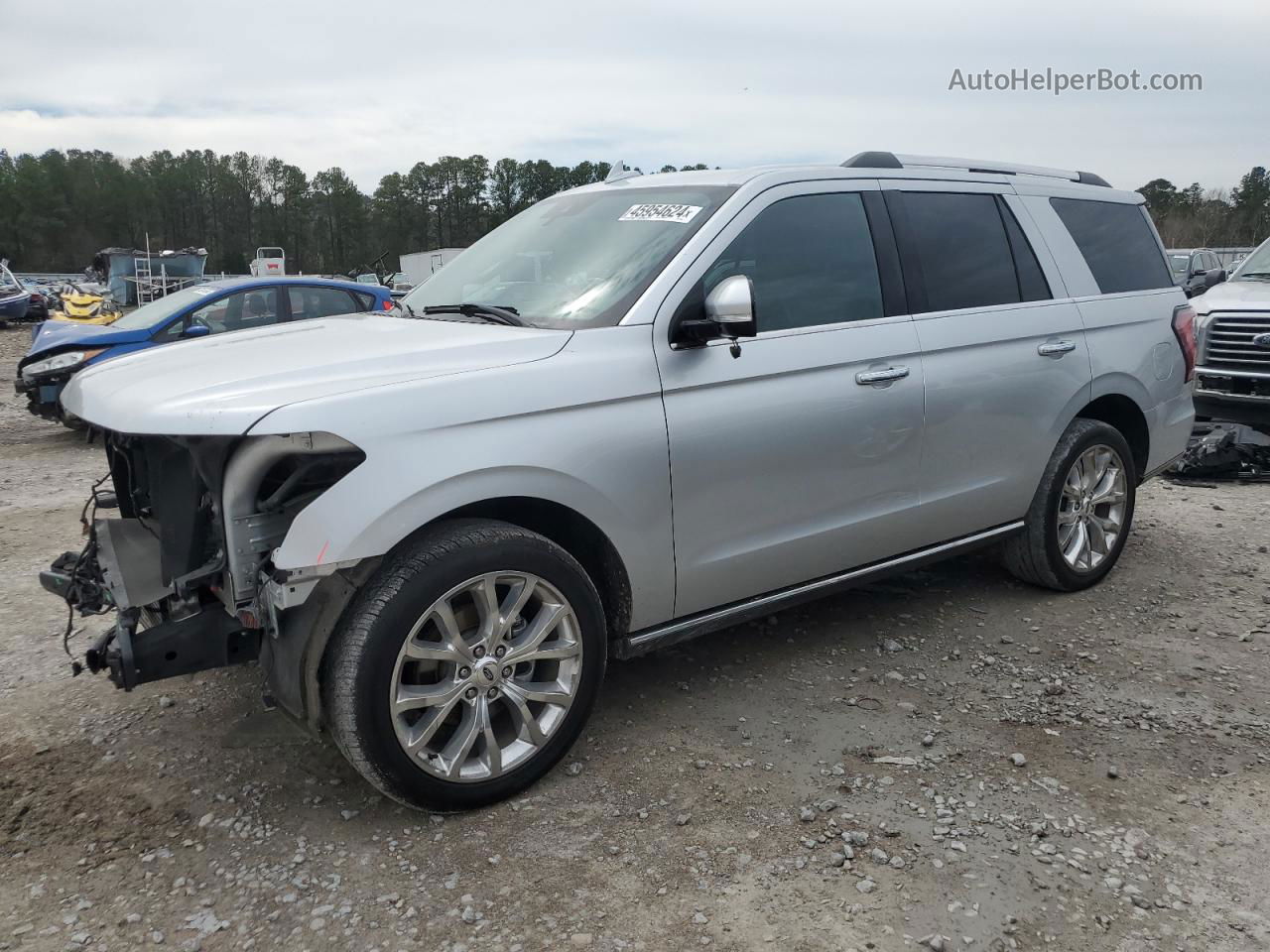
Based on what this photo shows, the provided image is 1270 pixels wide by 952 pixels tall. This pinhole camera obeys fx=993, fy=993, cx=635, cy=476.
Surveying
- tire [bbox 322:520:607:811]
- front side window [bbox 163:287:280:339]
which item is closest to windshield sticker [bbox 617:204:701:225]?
tire [bbox 322:520:607:811]

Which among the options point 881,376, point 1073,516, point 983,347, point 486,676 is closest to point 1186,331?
point 1073,516

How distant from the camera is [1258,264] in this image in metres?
9.23

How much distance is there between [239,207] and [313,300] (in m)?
100

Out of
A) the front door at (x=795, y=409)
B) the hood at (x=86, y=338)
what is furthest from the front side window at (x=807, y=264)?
the hood at (x=86, y=338)

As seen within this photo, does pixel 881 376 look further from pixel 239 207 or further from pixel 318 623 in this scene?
pixel 239 207

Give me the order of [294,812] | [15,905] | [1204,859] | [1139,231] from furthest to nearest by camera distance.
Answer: [1139,231] < [294,812] < [1204,859] < [15,905]

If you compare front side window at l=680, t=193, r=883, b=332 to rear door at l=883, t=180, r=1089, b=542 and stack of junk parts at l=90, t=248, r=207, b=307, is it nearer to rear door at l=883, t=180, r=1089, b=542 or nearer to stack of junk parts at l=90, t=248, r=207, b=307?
rear door at l=883, t=180, r=1089, b=542

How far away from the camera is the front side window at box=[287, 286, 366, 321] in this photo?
33.2ft

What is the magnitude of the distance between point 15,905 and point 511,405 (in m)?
1.85

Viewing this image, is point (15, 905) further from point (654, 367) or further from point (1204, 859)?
point (1204, 859)

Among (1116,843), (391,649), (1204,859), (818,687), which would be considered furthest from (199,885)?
(1204,859)

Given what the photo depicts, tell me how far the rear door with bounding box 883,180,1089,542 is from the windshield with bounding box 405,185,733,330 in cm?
101

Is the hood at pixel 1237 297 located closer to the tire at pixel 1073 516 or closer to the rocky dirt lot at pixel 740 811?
the tire at pixel 1073 516

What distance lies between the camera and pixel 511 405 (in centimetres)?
288
